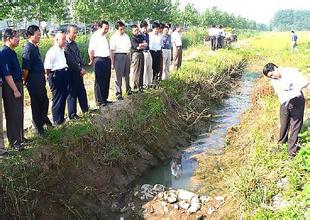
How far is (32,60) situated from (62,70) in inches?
27.5

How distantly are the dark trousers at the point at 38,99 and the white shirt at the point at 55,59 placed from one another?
0.39m

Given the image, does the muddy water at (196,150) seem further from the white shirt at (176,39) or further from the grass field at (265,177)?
the white shirt at (176,39)

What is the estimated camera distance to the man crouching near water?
5824 mm

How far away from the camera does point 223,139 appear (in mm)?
9492

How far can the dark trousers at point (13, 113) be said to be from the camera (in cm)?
562

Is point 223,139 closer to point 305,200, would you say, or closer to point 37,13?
point 305,200

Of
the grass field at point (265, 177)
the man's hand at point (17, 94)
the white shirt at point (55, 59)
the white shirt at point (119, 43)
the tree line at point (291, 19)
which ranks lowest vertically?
the grass field at point (265, 177)

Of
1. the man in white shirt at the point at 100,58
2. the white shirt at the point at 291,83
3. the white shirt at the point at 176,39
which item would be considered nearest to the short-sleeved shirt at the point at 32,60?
the man in white shirt at the point at 100,58

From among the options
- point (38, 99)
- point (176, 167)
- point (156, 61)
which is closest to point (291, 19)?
point (156, 61)

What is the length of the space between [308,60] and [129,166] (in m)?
13.6

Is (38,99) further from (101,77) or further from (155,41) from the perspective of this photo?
(155,41)

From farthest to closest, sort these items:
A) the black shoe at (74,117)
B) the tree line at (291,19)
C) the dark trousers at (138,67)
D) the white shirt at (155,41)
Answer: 1. the tree line at (291,19)
2. the white shirt at (155,41)
3. the dark trousers at (138,67)
4. the black shoe at (74,117)

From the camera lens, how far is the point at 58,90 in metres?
6.68

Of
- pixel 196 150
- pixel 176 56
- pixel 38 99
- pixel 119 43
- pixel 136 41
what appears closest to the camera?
pixel 38 99
